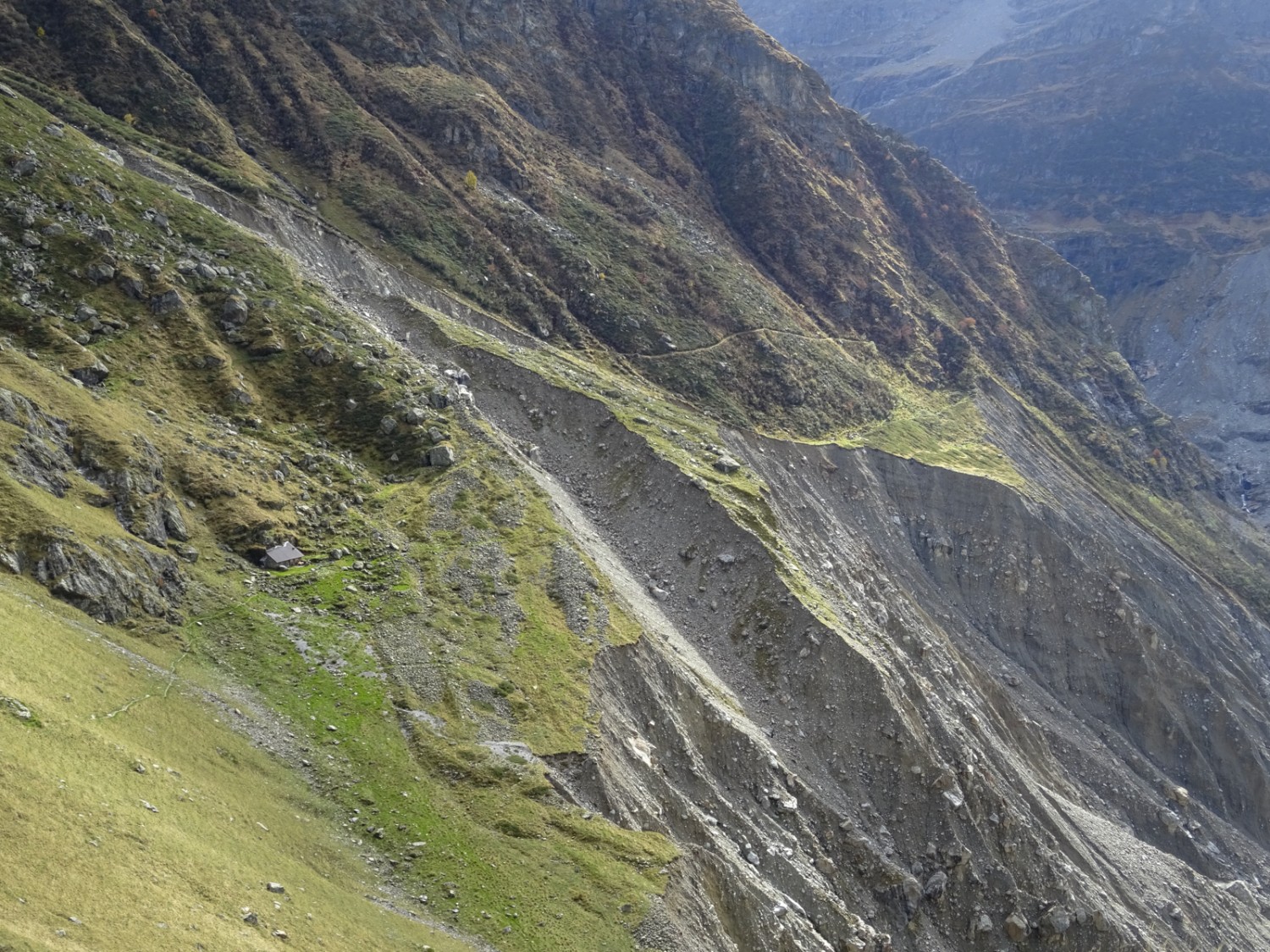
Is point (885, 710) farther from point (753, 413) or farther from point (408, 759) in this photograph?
point (753, 413)

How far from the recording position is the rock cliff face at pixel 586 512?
132 feet

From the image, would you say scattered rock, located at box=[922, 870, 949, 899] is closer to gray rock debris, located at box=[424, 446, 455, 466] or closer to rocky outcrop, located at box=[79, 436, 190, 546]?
gray rock debris, located at box=[424, 446, 455, 466]

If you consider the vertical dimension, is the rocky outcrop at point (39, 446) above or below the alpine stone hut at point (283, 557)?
below

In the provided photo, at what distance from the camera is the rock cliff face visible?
40.2 metres

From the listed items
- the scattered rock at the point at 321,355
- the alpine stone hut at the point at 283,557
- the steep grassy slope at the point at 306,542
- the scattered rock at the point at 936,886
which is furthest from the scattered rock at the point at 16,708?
the scattered rock at the point at 936,886

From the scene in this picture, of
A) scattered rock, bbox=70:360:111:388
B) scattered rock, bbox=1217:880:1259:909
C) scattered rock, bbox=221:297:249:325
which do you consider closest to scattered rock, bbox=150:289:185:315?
scattered rock, bbox=221:297:249:325

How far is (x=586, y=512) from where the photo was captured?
69.6 metres

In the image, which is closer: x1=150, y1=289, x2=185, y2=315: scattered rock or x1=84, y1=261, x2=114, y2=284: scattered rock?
x1=84, y1=261, x2=114, y2=284: scattered rock

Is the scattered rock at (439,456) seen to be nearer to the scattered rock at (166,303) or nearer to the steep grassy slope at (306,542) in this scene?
the steep grassy slope at (306,542)

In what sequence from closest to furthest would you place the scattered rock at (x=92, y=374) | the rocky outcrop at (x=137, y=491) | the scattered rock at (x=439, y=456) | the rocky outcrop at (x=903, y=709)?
the rocky outcrop at (x=137, y=491) < the rocky outcrop at (x=903, y=709) < the scattered rock at (x=92, y=374) < the scattered rock at (x=439, y=456)

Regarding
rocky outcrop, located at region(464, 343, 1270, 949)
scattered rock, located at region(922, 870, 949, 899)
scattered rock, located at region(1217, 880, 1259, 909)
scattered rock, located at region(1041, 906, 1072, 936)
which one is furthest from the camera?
scattered rock, located at region(1217, 880, 1259, 909)

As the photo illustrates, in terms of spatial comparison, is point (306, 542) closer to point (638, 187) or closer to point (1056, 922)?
point (1056, 922)

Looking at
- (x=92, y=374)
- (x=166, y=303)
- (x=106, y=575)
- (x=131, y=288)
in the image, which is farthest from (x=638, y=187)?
(x=106, y=575)

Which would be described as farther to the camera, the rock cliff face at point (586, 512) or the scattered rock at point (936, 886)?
the scattered rock at point (936, 886)
